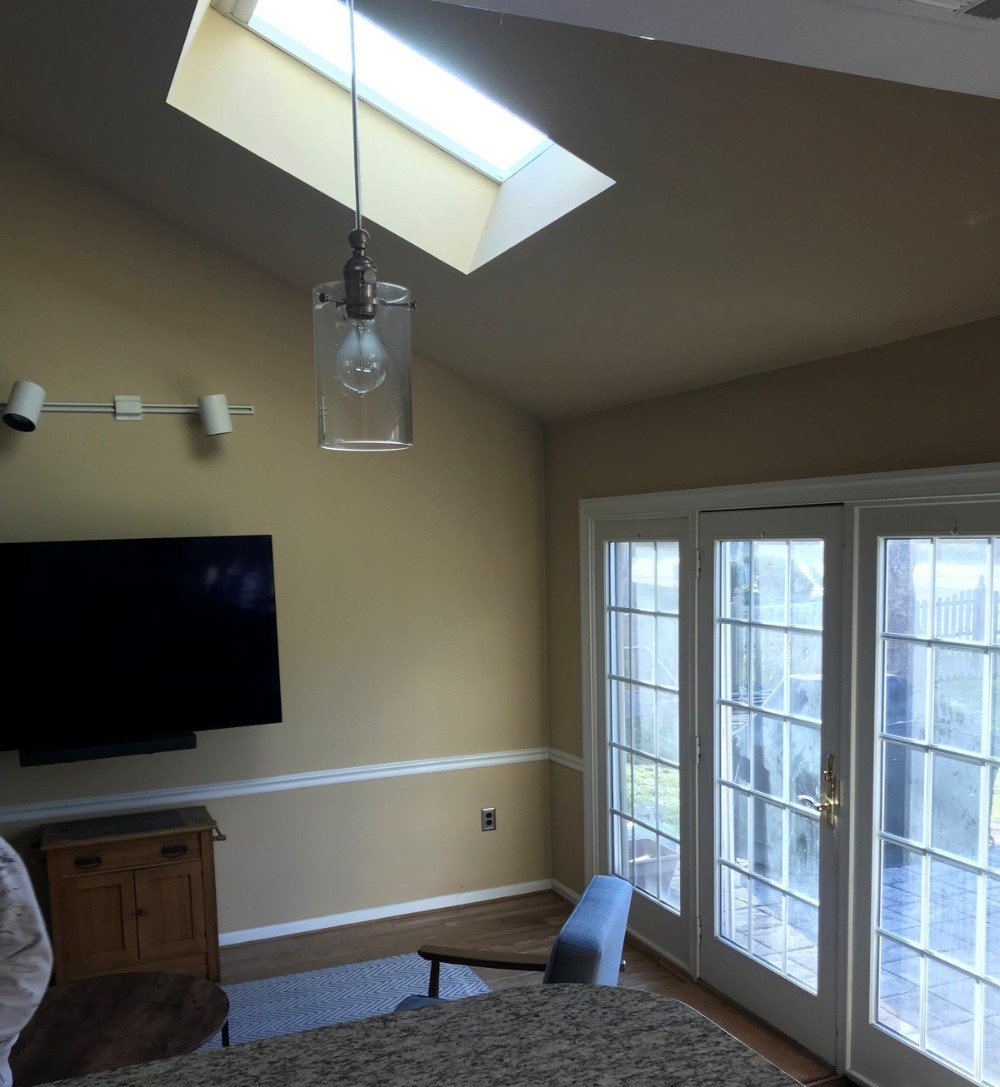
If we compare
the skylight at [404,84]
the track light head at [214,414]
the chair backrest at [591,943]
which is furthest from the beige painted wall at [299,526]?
the chair backrest at [591,943]

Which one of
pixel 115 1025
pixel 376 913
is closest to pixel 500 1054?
pixel 115 1025

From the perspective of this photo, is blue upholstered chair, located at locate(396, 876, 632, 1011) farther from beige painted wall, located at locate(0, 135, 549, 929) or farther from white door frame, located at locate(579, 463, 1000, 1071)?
beige painted wall, located at locate(0, 135, 549, 929)

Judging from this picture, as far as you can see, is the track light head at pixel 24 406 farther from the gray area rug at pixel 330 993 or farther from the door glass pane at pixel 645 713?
the door glass pane at pixel 645 713

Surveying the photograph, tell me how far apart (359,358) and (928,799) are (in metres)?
2.21

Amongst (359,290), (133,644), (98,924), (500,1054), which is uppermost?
(359,290)

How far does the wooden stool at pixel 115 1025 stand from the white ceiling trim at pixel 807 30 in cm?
246

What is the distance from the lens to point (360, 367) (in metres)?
1.44

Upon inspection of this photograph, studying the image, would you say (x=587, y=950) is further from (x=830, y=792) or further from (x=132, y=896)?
(x=132, y=896)

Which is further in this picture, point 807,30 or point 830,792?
point 830,792

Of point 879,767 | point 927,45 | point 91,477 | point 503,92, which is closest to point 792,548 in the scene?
point 879,767

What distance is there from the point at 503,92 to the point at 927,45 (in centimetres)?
138

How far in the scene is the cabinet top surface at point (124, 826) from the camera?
11.7 ft

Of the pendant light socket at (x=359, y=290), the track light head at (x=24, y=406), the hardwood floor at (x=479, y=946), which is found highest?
the track light head at (x=24, y=406)

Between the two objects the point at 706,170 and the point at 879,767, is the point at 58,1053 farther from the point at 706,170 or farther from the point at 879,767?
the point at 706,170
